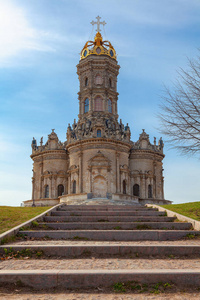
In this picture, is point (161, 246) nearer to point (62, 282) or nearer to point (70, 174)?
point (62, 282)

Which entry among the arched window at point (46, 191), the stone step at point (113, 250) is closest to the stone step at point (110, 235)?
the stone step at point (113, 250)

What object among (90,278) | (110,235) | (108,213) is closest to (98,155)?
(108,213)

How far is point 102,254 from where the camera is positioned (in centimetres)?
1023

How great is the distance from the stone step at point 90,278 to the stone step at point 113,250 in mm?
2071

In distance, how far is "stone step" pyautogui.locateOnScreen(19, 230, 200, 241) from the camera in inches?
482

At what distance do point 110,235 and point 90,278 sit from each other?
4.25 metres

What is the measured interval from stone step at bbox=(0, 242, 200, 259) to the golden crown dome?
41.6 metres

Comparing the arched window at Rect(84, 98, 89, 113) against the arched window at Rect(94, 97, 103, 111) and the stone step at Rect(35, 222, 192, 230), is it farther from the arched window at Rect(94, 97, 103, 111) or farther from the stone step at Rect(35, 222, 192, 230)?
the stone step at Rect(35, 222, 192, 230)

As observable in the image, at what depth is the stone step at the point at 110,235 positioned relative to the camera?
482 inches

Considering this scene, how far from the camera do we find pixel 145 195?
146ft

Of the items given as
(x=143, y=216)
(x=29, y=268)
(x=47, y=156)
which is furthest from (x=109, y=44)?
(x=29, y=268)

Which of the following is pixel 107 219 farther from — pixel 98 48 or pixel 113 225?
pixel 98 48

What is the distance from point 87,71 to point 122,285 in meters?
42.9

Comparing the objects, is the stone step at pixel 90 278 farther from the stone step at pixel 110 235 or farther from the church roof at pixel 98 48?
the church roof at pixel 98 48
